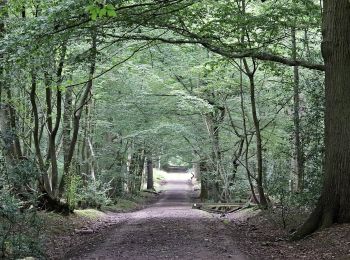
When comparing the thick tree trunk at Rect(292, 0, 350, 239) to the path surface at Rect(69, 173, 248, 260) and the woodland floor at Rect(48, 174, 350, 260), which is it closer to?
the woodland floor at Rect(48, 174, 350, 260)

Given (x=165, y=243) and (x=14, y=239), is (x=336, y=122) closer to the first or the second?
(x=165, y=243)

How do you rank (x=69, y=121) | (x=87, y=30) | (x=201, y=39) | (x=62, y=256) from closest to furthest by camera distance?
(x=62, y=256) < (x=87, y=30) < (x=201, y=39) < (x=69, y=121)

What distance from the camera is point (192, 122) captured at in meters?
27.3

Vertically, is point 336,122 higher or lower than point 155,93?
lower

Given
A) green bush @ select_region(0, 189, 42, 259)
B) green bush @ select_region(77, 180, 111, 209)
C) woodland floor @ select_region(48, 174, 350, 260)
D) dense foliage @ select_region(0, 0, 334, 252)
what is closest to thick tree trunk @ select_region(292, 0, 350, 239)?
woodland floor @ select_region(48, 174, 350, 260)

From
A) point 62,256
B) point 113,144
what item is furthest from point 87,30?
point 113,144

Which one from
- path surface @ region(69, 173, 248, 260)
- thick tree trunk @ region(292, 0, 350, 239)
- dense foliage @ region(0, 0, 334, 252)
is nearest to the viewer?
path surface @ region(69, 173, 248, 260)

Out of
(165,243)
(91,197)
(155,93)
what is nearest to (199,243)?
(165,243)

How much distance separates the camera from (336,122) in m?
9.27

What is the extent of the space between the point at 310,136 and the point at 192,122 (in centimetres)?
1503

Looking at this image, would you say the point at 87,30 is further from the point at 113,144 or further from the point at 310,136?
the point at 113,144

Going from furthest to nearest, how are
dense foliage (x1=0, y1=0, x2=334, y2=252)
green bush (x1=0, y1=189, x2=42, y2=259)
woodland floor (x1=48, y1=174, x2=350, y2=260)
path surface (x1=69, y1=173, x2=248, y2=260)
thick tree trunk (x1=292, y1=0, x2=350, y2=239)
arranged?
dense foliage (x1=0, y1=0, x2=334, y2=252), thick tree trunk (x1=292, y1=0, x2=350, y2=239), path surface (x1=69, y1=173, x2=248, y2=260), woodland floor (x1=48, y1=174, x2=350, y2=260), green bush (x1=0, y1=189, x2=42, y2=259)

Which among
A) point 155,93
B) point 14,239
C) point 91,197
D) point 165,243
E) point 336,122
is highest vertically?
point 155,93

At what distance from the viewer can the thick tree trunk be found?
9109mm
